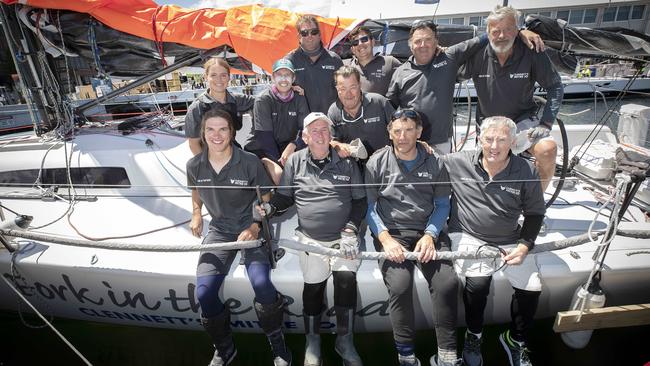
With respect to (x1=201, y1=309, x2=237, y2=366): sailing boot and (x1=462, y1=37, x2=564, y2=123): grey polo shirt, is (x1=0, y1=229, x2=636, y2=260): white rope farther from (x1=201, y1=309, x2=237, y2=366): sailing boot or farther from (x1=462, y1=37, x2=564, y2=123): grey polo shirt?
(x1=462, y1=37, x2=564, y2=123): grey polo shirt

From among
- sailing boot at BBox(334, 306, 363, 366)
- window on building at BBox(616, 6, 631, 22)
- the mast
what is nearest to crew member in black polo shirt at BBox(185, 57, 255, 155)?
sailing boot at BBox(334, 306, 363, 366)

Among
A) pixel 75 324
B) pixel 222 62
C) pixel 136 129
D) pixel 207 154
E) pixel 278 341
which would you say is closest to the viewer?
pixel 278 341

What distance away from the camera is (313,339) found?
7.73ft

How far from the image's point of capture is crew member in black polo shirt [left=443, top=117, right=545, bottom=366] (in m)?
2.15

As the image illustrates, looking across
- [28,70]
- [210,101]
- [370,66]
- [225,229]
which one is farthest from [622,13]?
[28,70]

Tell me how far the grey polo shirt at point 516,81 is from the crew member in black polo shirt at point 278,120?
5.27ft

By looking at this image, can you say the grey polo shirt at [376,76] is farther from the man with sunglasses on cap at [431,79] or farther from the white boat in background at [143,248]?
the white boat in background at [143,248]

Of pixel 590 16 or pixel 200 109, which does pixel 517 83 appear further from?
pixel 590 16

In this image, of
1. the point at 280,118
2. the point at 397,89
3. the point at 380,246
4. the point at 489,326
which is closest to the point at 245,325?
the point at 380,246

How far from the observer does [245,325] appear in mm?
2609

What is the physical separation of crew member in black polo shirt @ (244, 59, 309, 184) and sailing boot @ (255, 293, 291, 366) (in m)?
1.03

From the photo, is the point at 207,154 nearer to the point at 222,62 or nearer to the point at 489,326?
the point at 222,62

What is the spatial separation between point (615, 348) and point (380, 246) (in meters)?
2.12

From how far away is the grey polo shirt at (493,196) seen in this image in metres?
2.17
